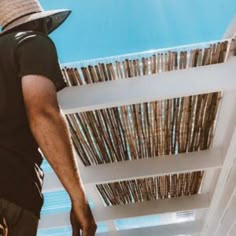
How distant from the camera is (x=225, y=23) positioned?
3594 mm

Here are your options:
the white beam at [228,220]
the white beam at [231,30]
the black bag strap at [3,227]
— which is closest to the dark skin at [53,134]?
the black bag strap at [3,227]

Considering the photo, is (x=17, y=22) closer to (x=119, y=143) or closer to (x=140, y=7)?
(x=140, y=7)

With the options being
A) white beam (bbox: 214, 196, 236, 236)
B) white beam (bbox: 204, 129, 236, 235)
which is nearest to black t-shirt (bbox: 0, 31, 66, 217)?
white beam (bbox: 204, 129, 236, 235)

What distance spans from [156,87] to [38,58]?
2172 mm

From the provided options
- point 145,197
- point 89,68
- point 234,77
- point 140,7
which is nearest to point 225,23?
point 234,77

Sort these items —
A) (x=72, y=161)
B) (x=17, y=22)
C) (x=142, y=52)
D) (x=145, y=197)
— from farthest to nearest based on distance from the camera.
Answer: (x=145, y=197) → (x=142, y=52) → (x=17, y=22) → (x=72, y=161)

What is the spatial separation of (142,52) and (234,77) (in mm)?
866

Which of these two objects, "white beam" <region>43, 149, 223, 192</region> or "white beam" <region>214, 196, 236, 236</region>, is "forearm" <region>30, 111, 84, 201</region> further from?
"white beam" <region>214, 196, 236, 236</region>

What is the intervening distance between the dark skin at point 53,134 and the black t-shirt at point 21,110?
5cm

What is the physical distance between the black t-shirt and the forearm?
13 cm

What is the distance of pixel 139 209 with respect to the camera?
22.5 feet

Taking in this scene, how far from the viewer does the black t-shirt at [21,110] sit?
1.42 meters

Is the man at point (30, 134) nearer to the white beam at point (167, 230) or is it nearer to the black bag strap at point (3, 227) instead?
the black bag strap at point (3, 227)

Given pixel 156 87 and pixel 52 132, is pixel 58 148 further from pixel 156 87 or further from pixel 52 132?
pixel 156 87
